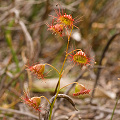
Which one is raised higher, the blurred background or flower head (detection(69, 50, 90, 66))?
the blurred background

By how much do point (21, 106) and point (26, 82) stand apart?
190 millimetres

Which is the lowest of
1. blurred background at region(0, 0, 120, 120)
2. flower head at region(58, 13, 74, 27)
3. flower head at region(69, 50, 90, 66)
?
flower head at region(69, 50, 90, 66)

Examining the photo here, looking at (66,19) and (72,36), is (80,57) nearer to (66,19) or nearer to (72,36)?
(66,19)

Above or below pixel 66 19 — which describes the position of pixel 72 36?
above

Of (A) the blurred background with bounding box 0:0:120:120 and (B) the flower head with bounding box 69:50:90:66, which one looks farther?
(A) the blurred background with bounding box 0:0:120:120

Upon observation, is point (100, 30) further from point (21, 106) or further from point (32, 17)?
point (21, 106)

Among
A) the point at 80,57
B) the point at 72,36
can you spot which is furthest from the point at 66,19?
the point at 72,36

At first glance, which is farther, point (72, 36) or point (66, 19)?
point (72, 36)

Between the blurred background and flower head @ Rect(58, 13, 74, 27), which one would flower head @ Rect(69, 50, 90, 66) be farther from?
the blurred background

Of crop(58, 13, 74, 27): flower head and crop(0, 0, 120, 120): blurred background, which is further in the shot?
crop(0, 0, 120, 120): blurred background

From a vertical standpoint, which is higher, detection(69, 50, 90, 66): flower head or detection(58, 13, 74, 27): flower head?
detection(58, 13, 74, 27): flower head

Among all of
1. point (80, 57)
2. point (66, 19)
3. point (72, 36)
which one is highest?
point (72, 36)

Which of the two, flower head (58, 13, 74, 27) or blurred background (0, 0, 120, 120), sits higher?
blurred background (0, 0, 120, 120)

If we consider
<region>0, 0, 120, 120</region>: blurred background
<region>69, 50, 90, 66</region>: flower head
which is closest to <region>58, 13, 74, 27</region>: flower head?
<region>69, 50, 90, 66</region>: flower head
